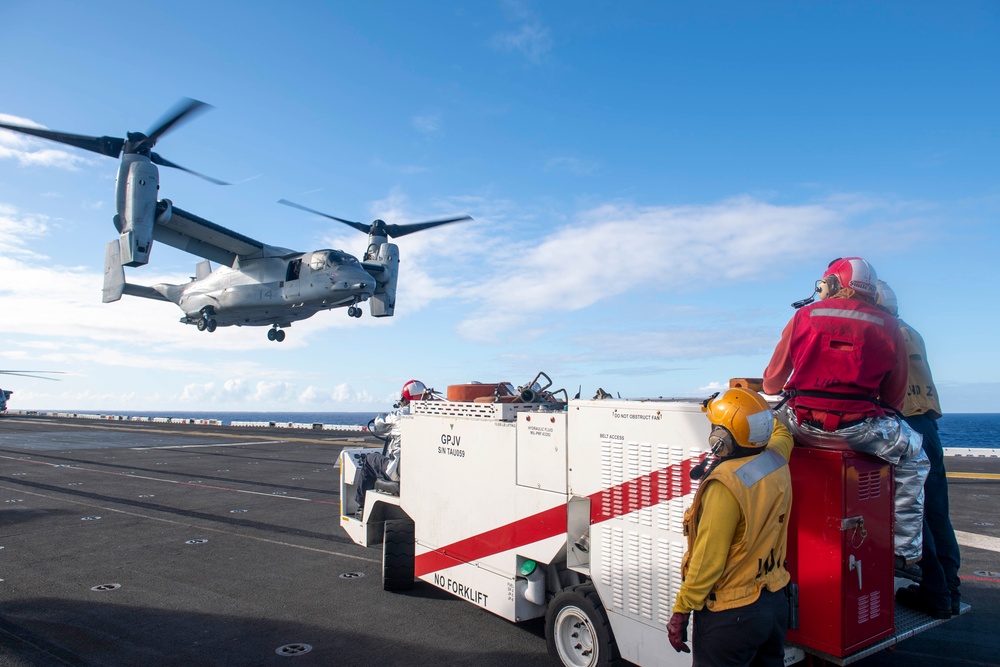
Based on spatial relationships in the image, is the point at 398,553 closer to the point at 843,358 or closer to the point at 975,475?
the point at 843,358

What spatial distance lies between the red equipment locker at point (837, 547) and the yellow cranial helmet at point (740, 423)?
810 millimetres

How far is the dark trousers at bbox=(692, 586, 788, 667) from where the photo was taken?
10.1 feet

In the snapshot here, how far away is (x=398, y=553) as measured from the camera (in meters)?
7.08

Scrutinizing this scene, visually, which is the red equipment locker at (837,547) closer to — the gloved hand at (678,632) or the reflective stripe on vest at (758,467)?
the reflective stripe on vest at (758,467)

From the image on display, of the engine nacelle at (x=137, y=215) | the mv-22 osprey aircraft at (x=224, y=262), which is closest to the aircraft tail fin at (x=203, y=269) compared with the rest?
the mv-22 osprey aircraft at (x=224, y=262)

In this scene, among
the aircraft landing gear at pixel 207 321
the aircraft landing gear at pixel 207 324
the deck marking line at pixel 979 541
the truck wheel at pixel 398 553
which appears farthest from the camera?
the aircraft landing gear at pixel 207 324

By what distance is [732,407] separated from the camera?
3.23 metres

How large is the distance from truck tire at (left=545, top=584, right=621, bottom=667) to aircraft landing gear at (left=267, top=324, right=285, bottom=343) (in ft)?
104

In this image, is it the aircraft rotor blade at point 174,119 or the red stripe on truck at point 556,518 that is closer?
the red stripe on truck at point 556,518

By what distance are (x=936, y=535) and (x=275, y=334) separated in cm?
3319

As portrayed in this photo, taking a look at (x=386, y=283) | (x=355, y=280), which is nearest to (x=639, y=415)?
(x=355, y=280)

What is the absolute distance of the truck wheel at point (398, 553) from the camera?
23.1ft

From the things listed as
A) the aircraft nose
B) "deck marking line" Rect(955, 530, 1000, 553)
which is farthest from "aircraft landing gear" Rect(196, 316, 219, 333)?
"deck marking line" Rect(955, 530, 1000, 553)

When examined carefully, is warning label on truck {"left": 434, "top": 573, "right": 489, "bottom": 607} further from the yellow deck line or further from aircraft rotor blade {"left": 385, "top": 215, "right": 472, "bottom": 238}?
aircraft rotor blade {"left": 385, "top": 215, "right": 472, "bottom": 238}
